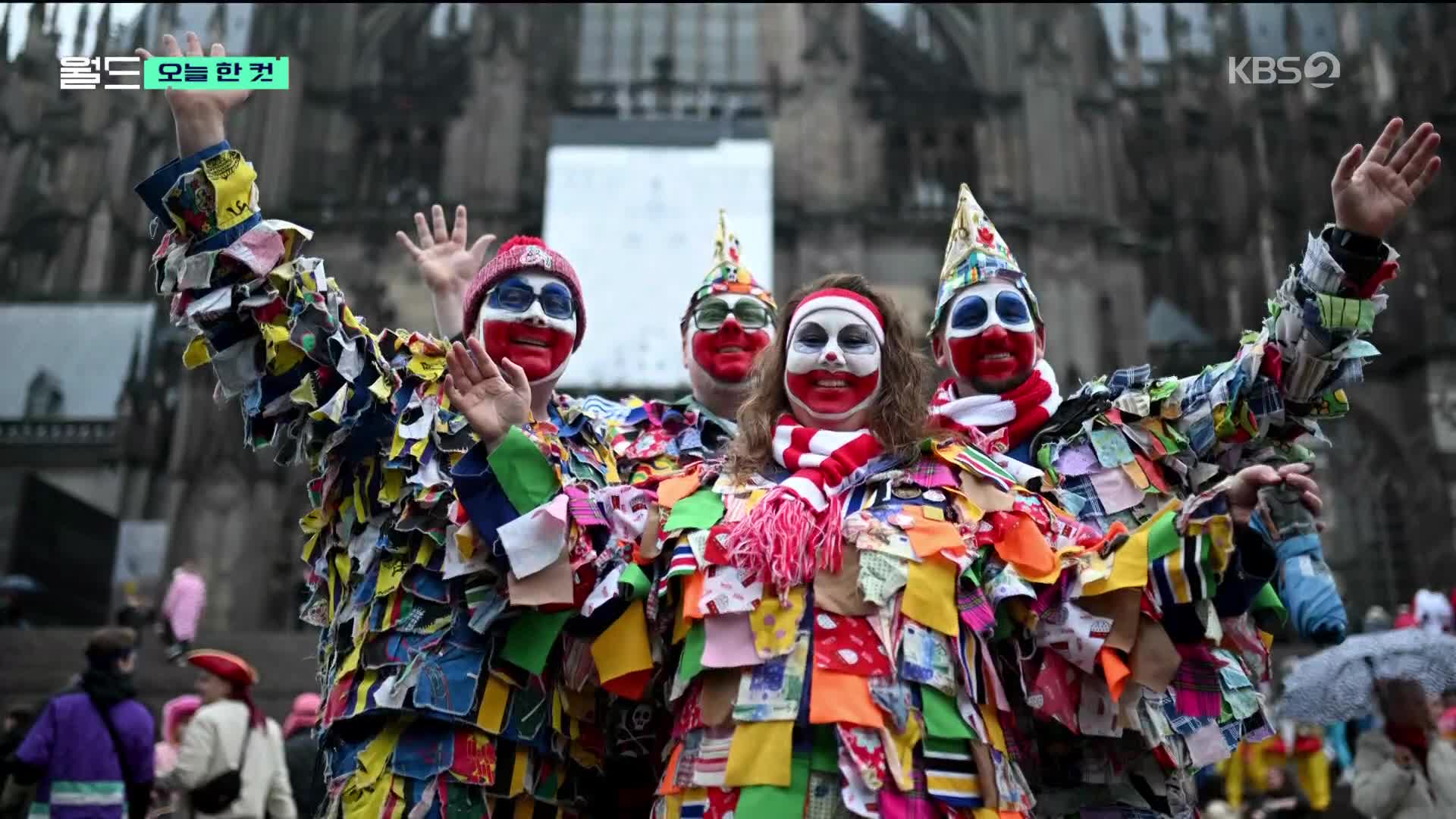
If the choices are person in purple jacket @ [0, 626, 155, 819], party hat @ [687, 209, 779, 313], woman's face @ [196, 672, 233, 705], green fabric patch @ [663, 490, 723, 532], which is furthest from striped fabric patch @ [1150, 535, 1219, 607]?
person in purple jacket @ [0, 626, 155, 819]

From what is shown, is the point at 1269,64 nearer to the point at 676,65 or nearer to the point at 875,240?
the point at 875,240

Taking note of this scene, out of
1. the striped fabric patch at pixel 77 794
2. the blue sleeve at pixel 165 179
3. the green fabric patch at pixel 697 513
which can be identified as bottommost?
the striped fabric patch at pixel 77 794

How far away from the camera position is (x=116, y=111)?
104 feet

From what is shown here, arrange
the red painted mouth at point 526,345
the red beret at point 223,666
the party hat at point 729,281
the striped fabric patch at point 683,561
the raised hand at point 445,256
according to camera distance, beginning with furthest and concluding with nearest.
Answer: the red beret at point 223,666 < the party hat at point 729,281 < the raised hand at point 445,256 < the red painted mouth at point 526,345 < the striped fabric patch at point 683,561

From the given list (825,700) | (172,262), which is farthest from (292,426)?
(825,700)

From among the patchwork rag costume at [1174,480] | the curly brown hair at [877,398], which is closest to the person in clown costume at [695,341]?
the patchwork rag costume at [1174,480]

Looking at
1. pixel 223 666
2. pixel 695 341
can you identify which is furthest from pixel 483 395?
pixel 223 666

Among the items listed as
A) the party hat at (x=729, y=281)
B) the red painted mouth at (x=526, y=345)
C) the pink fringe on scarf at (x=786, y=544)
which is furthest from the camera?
the party hat at (x=729, y=281)

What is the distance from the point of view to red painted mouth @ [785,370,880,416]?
3.18 m

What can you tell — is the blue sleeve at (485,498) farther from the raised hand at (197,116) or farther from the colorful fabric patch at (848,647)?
the raised hand at (197,116)

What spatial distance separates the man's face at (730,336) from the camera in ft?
15.4

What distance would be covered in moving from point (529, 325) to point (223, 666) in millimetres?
3637

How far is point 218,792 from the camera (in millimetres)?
6152

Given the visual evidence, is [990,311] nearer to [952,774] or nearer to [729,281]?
[729,281]
